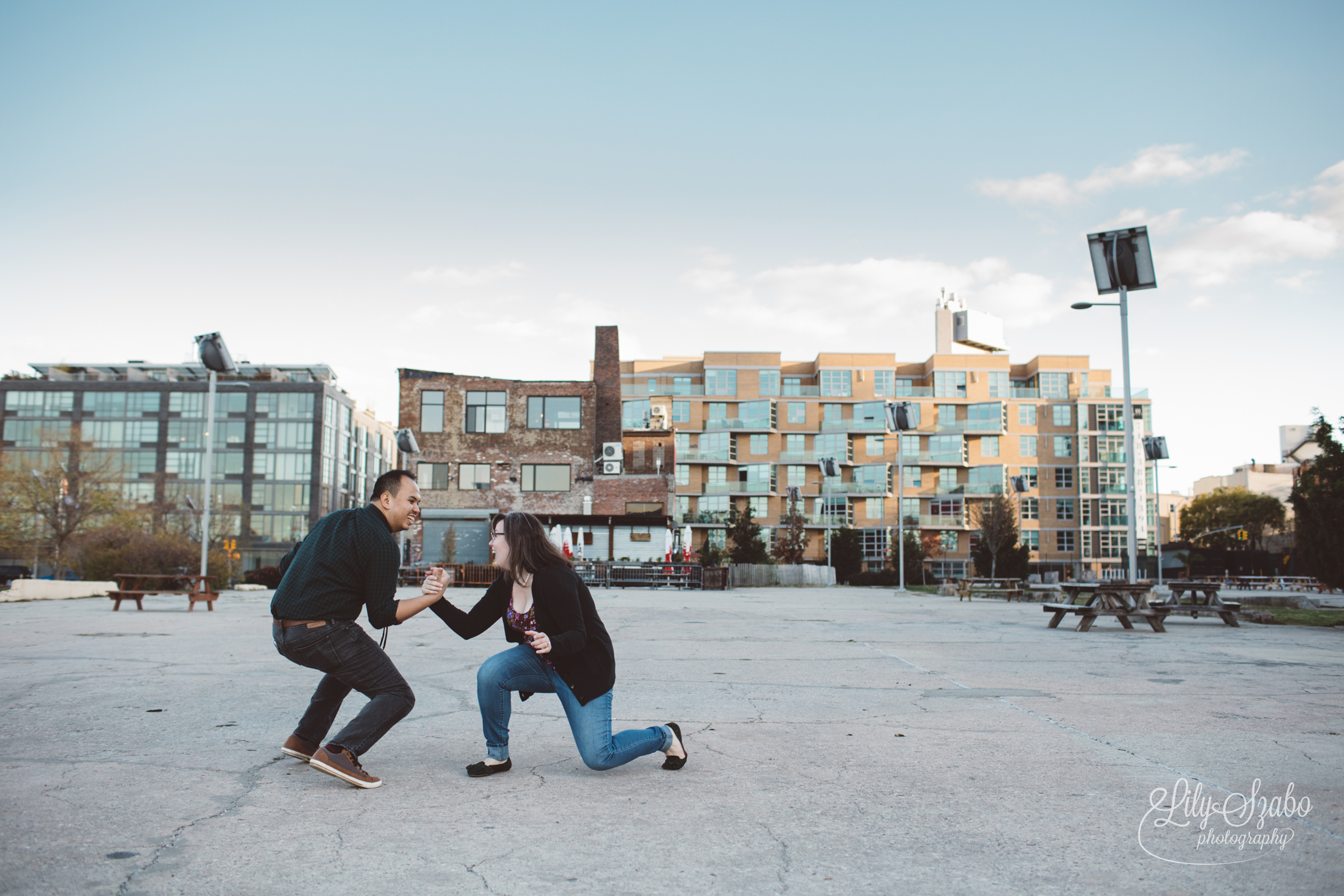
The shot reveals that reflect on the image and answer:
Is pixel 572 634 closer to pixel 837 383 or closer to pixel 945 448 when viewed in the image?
pixel 837 383

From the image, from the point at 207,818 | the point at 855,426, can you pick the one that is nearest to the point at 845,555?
the point at 855,426

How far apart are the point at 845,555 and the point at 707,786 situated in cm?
5510

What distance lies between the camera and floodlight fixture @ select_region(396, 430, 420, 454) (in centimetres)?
4366

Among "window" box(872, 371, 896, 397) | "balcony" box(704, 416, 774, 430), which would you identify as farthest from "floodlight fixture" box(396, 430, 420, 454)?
"window" box(872, 371, 896, 397)

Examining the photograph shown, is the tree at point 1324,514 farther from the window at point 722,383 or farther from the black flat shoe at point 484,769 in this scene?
the window at point 722,383

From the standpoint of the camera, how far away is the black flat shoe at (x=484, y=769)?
4.65 meters

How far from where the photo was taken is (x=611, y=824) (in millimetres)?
3854

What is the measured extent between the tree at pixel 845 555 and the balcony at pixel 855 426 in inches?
613

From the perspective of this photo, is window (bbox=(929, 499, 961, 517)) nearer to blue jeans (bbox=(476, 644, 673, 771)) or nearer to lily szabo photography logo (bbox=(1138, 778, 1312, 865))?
lily szabo photography logo (bbox=(1138, 778, 1312, 865))

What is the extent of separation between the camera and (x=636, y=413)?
76562 millimetres

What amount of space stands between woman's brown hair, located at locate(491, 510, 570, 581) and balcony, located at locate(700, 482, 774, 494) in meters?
69.1

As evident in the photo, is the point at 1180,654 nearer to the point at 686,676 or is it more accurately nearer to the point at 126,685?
the point at 686,676

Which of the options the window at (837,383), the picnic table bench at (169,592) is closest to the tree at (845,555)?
the window at (837,383)

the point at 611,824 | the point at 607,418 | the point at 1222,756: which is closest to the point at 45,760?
the point at 611,824
